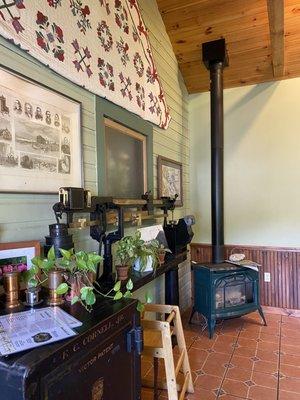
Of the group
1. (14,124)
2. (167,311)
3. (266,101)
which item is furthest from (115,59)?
(266,101)

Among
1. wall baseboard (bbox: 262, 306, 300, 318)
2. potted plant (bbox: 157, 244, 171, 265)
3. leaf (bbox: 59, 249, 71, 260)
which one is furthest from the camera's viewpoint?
wall baseboard (bbox: 262, 306, 300, 318)

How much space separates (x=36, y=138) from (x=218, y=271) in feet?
7.11

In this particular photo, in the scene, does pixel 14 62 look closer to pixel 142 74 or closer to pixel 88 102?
pixel 88 102

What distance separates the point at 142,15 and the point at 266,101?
1.78 m

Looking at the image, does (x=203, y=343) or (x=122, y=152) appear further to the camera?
(x=203, y=343)

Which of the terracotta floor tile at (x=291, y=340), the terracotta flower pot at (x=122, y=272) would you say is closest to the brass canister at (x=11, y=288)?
the terracotta flower pot at (x=122, y=272)

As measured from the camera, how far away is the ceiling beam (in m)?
2.20

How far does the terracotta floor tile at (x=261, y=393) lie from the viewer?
2012 mm

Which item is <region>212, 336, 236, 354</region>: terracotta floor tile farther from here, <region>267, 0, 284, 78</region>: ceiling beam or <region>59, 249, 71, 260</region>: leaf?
<region>267, 0, 284, 78</region>: ceiling beam

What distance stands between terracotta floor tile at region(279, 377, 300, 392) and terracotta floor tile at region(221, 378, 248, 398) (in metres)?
0.26

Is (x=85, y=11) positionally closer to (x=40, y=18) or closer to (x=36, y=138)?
(x=40, y=18)

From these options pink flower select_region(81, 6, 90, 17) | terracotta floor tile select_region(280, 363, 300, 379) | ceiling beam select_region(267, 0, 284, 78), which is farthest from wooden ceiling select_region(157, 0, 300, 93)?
terracotta floor tile select_region(280, 363, 300, 379)

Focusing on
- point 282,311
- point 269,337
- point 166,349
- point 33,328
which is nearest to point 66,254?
point 33,328

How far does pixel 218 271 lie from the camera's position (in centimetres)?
296
